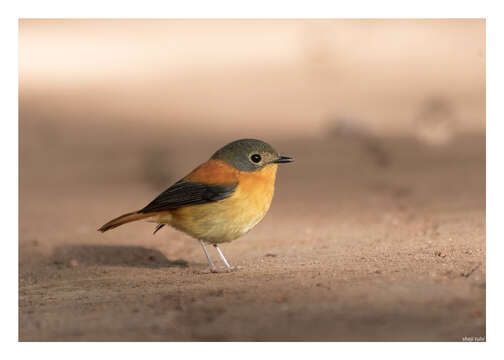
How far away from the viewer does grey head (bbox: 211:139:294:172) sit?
564cm

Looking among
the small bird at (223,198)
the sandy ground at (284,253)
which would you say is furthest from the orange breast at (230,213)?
the sandy ground at (284,253)

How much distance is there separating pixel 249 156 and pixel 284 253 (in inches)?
46.3

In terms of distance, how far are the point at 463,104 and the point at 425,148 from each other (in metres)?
2.36

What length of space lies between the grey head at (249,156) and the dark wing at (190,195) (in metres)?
0.31

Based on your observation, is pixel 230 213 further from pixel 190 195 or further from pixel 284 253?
pixel 284 253

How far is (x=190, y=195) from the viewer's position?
17.9 feet

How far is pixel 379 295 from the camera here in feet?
13.7

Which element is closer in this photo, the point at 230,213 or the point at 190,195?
the point at 230,213

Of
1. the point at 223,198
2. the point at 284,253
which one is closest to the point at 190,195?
the point at 223,198

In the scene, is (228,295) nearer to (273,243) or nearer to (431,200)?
(273,243)

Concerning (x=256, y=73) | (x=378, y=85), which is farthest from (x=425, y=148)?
(x=256, y=73)

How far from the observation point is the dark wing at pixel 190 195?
17.7ft

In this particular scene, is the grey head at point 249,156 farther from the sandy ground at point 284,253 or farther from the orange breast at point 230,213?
the sandy ground at point 284,253

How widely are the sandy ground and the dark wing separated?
0.61 meters
